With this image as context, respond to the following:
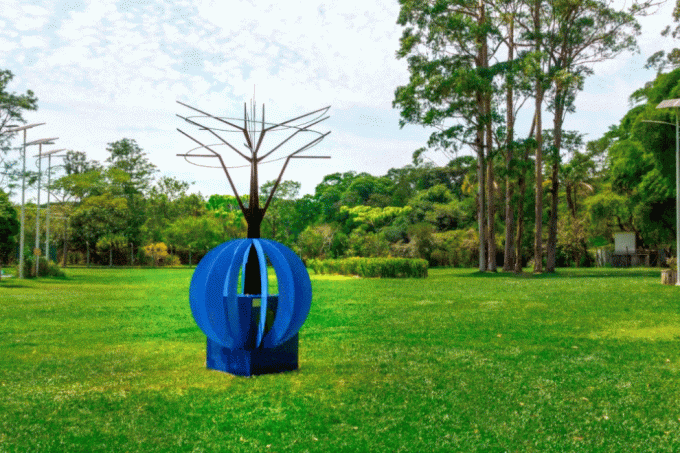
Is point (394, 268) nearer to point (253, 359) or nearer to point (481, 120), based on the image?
point (481, 120)

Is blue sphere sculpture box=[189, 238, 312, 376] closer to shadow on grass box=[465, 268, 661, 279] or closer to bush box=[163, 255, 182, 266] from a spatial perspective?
shadow on grass box=[465, 268, 661, 279]

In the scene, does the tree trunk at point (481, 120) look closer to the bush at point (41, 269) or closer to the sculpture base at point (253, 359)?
the bush at point (41, 269)

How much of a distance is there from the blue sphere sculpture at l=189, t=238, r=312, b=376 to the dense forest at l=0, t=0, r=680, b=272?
2521 centimetres

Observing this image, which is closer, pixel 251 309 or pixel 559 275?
pixel 251 309

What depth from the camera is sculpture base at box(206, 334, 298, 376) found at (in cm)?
779

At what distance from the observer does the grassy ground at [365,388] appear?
5.54 meters

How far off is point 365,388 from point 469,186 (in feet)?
139

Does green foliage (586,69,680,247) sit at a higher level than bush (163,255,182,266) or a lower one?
higher

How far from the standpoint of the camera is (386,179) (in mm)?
70562

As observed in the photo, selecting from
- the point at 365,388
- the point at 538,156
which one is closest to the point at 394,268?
the point at 538,156

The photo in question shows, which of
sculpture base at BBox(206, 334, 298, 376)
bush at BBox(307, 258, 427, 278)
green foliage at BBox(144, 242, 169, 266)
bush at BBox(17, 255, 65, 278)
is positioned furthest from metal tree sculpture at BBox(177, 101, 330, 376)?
green foliage at BBox(144, 242, 169, 266)

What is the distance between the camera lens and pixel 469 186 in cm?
4853

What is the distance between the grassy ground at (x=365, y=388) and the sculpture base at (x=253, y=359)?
18 centimetres

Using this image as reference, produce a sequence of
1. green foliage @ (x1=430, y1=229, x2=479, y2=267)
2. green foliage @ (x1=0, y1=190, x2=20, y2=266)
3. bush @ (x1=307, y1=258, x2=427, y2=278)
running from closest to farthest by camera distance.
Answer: bush @ (x1=307, y1=258, x2=427, y2=278), green foliage @ (x1=0, y1=190, x2=20, y2=266), green foliage @ (x1=430, y1=229, x2=479, y2=267)
